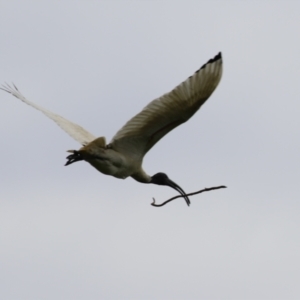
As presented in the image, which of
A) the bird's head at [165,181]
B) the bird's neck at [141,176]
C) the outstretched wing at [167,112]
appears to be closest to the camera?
the outstretched wing at [167,112]

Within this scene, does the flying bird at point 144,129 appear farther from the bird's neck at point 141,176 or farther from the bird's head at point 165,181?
the bird's head at point 165,181

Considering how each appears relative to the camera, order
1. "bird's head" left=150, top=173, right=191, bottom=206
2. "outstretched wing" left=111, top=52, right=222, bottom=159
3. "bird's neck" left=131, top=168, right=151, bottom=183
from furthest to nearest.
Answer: "bird's head" left=150, top=173, right=191, bottom=206, "bird's neck" left=131, top=168, right=151, bottom=183, "outstretched wing" left=111, top=52, right=222, bottom=159

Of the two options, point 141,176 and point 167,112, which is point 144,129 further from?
point 141,176

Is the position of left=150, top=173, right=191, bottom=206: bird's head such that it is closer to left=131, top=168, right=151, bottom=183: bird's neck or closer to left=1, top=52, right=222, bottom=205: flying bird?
left=131, top=168, right=151, bottom=183: bird's neck

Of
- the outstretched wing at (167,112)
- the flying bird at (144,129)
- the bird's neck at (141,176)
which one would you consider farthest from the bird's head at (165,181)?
the outstretched wing at (167,112)

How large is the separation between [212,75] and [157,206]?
2.55m

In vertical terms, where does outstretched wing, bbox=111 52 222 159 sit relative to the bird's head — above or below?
above

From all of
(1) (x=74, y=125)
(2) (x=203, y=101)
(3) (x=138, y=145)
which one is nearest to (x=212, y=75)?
(2) (x=203, y=101)

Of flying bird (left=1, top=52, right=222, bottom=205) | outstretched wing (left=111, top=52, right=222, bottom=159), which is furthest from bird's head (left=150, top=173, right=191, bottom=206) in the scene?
outstretched wing (left=111, top=52, right=222, bottom=159)

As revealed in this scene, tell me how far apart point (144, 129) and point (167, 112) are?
2.12ft

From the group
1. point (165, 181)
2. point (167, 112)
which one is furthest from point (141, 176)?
point (167, 112)

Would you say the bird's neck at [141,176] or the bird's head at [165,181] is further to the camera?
the bird's head at [165,181]

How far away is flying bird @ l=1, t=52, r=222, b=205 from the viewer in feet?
49.6

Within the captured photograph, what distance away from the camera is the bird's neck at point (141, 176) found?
1747 cm
